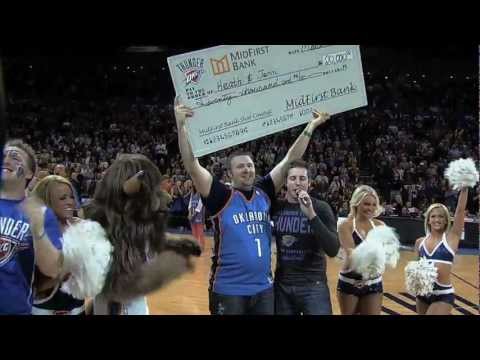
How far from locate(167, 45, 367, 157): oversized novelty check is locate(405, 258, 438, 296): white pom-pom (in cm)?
111

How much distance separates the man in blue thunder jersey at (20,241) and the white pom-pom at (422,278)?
93.6 inches

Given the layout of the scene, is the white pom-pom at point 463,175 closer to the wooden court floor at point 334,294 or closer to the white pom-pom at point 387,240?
the white pom-pom at point 387,240

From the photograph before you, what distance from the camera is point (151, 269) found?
224 cm

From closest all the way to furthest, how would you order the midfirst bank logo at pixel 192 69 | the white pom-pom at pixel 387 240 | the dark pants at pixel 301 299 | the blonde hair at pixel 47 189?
the blonde hair at pixel 47 189 → the dark pants at pixel 301 299 → the midfirst bank logo at pixel 192 69 → the white pom-pom at pixel 387 240

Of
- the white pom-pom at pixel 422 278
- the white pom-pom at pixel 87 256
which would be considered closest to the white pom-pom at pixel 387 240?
the white pom-pom at pixel 422 278

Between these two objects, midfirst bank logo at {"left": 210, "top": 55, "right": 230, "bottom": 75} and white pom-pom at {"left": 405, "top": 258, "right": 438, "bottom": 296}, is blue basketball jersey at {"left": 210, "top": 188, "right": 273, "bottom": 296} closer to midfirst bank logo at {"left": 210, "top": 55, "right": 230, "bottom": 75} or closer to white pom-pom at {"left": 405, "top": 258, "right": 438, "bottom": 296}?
midfirst bank logo at {"left": 210, "top": 55, "right": 230, "bottom": 75}

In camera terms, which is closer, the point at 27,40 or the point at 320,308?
the point at 27,40

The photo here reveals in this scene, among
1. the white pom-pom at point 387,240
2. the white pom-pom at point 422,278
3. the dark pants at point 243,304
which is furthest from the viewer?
the white pom-pom at point 422,278

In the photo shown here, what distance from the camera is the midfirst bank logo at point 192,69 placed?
341 centimetres

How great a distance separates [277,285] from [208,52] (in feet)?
4.41

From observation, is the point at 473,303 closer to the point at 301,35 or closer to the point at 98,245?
the point at 301,35
